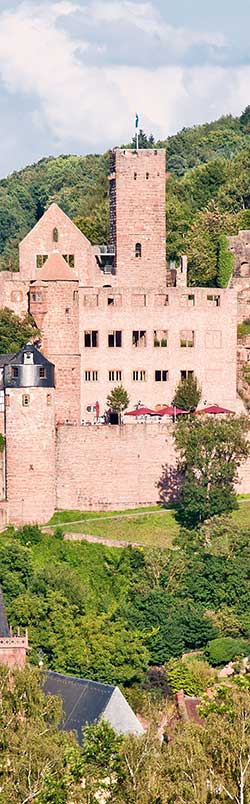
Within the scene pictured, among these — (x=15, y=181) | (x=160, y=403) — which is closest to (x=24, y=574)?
(x=160, y=403)

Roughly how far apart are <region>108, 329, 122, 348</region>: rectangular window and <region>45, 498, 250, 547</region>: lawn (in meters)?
6.32

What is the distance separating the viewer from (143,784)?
168ft

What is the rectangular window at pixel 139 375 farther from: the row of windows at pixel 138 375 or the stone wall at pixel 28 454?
the stone wall at pixel 28 454

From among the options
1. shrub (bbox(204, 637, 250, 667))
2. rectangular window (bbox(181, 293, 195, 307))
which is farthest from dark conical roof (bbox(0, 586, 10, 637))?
rectangular window (bbox(181, 293, 195, 307))

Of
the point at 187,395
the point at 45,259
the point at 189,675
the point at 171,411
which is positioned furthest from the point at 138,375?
the point at 189,675

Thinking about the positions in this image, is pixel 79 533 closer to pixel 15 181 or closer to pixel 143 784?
pixel 143 784

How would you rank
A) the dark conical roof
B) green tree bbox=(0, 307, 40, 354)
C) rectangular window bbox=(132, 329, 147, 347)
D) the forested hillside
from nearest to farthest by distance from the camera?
the dark conical roof < green tree bbox=(0, 307, 40, 354) < rectangular window bbox=(132, 329, 147, 347) < the forested hillside

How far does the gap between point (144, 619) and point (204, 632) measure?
185 centimetres

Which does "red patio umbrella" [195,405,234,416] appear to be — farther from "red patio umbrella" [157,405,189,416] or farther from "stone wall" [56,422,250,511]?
"stone wall" [56,422,250,511]

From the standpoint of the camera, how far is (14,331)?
260 ft

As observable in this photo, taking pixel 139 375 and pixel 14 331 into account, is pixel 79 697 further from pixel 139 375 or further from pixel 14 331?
pixel 14 331

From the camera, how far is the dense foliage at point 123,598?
66.9 meters

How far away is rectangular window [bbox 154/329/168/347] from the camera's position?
7862 cm

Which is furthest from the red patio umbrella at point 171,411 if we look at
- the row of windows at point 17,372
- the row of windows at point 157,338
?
the row of windows at point 17,372
